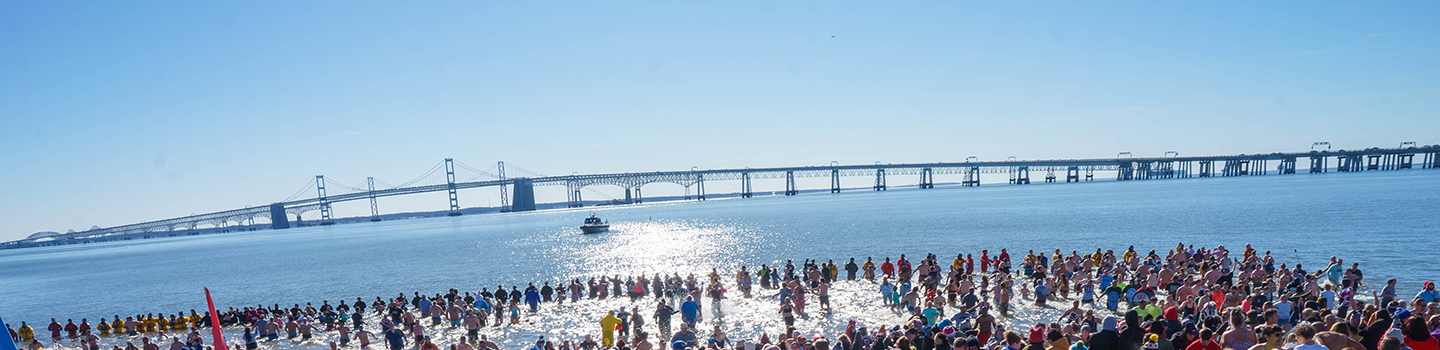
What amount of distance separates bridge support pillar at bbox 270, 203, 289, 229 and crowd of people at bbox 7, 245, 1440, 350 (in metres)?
185

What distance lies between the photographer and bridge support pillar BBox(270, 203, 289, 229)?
185 m

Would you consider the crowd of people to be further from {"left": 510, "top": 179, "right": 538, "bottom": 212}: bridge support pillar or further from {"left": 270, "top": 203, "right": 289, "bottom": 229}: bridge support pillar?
{"left": 270, "top": 203, "right": 289, "bottom": 229}: bridge support pillar

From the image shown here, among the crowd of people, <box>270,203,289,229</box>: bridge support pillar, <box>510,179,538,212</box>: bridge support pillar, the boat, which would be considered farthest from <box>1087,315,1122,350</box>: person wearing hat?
<box>270,203,289,229</box>: bridge support pillar

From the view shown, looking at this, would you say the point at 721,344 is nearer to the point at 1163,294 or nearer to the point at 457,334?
the point at 457,334

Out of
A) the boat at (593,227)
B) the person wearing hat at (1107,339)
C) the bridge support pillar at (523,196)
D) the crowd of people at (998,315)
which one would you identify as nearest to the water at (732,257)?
the crowd of people at (998,315)

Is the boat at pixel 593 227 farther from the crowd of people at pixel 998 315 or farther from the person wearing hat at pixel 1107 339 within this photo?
the person wearing hat at pixel 1107 339

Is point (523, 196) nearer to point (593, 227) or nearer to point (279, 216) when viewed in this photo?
point (279, 216)

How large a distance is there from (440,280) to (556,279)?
6973mm

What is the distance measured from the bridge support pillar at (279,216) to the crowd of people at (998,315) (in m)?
185

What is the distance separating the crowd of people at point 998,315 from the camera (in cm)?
795

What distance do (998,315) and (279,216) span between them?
20934 centimetres

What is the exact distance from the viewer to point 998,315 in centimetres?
1653

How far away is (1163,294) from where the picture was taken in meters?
17.6

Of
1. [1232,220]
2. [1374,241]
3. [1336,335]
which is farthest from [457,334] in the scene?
[1232,220]
